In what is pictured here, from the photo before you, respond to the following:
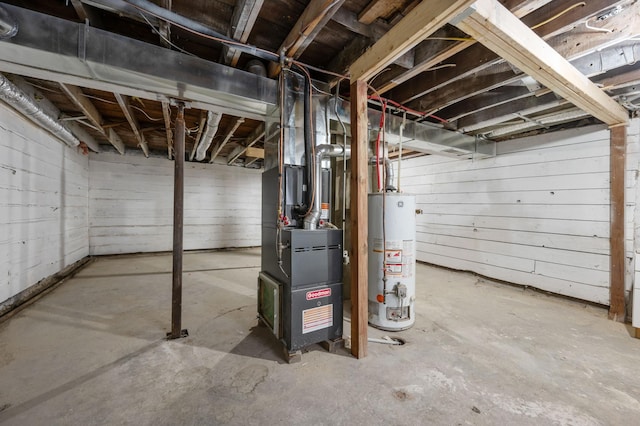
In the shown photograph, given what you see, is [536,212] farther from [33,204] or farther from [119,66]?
[33,204]

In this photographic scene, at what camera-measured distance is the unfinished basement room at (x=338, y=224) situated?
1477 millimetres

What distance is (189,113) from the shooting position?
11.7 ft

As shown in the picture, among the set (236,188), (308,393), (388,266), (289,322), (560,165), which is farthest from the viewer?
(236,188)

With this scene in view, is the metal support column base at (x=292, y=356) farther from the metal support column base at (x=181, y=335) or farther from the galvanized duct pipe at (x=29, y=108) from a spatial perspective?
the galvanized duct pipe at (x=29, y=108)

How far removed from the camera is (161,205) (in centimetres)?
580

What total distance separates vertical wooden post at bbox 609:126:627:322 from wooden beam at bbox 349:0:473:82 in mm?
2959

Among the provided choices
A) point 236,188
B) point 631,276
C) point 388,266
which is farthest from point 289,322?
point 236,188

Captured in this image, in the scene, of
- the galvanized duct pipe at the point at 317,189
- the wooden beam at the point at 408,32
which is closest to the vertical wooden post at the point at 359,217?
the wooden beam at the point at 408,32

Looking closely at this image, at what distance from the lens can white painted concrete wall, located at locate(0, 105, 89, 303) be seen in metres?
2.61

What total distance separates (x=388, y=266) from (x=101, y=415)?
214cm

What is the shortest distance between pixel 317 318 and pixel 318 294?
0.19 metres

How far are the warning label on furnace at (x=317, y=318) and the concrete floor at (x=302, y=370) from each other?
223 mm

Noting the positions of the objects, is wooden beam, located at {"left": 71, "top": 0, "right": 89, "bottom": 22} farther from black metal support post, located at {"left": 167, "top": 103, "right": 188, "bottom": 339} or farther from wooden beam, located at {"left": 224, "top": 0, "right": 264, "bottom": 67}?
wooden beam, located at {"left": 224, "top": 0, "right": 264, "bottom": 67}

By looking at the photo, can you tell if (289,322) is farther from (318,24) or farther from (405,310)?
(318,24)
